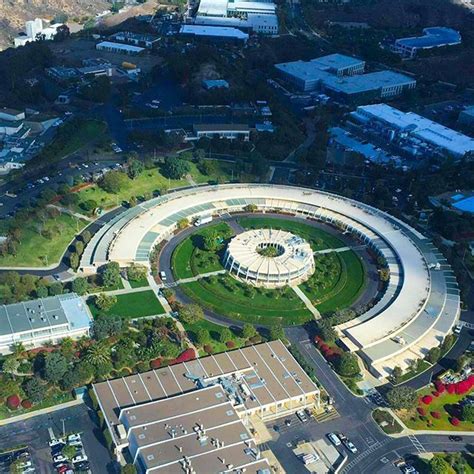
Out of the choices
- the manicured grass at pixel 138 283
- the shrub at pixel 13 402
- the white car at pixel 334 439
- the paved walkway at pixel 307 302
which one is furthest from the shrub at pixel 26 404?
the paved walkway at pixel 307 302

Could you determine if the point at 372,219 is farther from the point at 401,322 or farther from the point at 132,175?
the point at 132,175

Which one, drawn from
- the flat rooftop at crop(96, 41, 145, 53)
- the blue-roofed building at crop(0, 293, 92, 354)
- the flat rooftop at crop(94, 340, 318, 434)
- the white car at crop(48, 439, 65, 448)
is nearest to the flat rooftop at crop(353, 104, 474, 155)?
the flat rooftop at crop(96, 41, 145, 53)

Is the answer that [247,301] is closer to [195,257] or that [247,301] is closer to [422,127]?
[195,257]

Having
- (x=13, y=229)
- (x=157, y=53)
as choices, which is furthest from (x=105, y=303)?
(x=157, y=53)

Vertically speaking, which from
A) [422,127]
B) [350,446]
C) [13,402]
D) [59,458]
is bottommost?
[350,446]

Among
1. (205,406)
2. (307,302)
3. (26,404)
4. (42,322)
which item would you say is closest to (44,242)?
(42,322)

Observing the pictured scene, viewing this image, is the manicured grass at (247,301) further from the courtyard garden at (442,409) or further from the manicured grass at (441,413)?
the manicured grass at (441,413)
